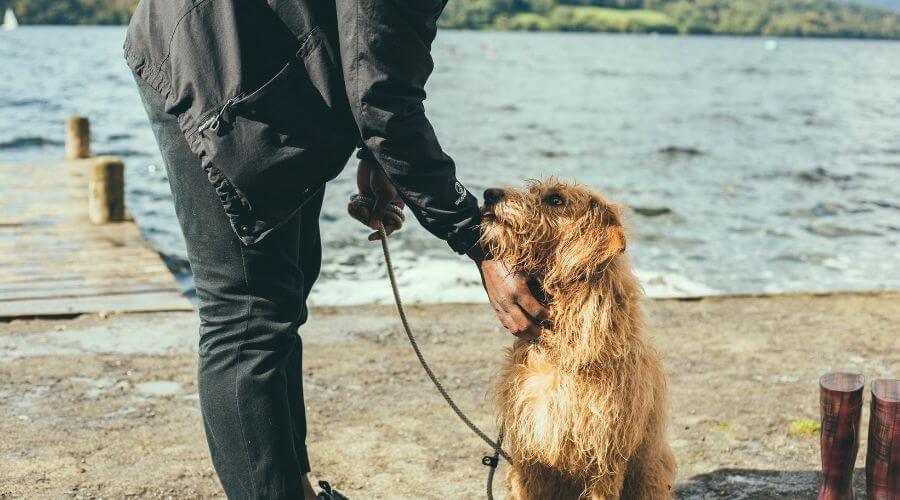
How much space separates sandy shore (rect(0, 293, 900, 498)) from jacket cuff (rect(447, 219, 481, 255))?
0.92m

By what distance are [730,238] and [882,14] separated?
17385cm

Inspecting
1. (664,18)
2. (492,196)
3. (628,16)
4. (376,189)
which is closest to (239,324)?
(376,189)

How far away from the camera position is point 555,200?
3287mm

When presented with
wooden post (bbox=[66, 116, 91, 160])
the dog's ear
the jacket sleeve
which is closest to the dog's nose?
the dog's ear

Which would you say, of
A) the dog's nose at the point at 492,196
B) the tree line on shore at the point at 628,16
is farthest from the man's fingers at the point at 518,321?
the tree line on shore at the point at 628,16

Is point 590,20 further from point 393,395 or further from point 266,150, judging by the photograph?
point 266,150

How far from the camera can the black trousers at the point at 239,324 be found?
8.92ft

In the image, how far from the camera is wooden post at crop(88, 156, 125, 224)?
9914mm

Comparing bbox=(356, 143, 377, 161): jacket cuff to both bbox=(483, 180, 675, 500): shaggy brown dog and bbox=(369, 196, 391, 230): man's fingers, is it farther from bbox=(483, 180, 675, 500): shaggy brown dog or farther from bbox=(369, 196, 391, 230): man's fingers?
bbox=(483, 180, 675, 500): shaggy brown dog

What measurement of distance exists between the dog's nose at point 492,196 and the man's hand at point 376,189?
403 millimetres

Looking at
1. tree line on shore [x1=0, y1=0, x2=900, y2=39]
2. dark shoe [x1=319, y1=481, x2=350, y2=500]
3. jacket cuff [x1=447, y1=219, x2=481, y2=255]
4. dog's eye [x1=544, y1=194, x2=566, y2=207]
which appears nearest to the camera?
jacket cuff [x1=447, y1=219, x2=481, y2=255]

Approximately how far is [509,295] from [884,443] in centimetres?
160

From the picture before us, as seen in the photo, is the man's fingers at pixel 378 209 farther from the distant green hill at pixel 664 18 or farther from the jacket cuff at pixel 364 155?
the distant green hill at pixel 664 18

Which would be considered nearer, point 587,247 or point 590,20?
point 587,247
